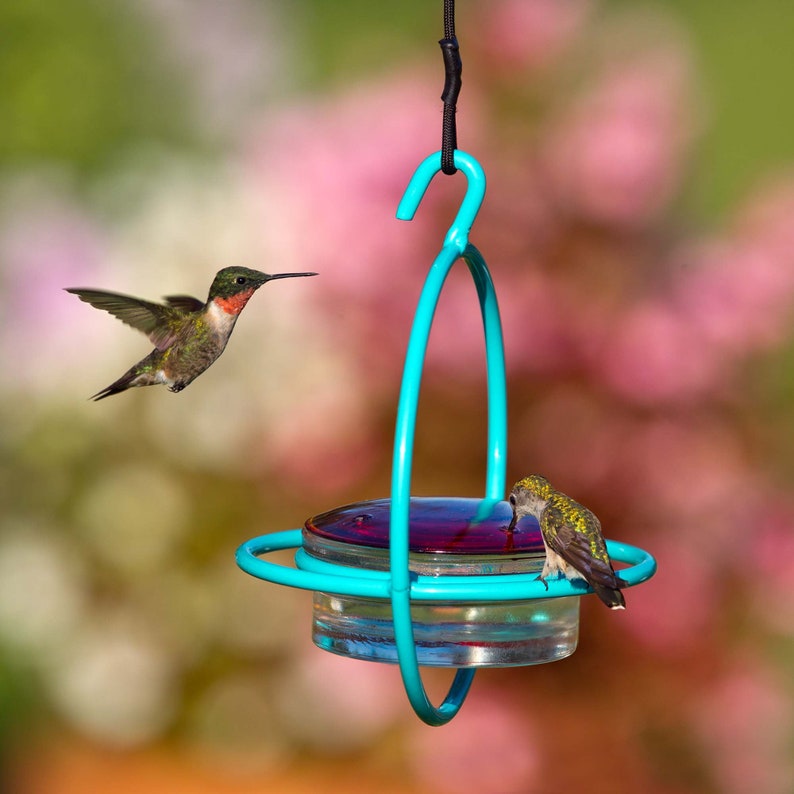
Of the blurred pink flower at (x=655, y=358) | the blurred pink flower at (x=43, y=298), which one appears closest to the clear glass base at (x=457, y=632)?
the blurred pink flower at (x=655, y=358)

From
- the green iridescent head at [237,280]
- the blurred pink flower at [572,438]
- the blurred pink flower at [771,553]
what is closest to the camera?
the green iridescent head at [237,280]

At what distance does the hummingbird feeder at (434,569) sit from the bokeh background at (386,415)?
5.90ft

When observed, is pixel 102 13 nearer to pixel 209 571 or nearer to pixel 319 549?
pixel 209 571

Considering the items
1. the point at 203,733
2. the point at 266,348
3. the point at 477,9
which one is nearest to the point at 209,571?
the point at 203,733

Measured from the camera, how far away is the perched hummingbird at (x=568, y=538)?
176 centimetres

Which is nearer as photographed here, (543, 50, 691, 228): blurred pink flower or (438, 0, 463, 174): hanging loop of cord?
(438, 0, 463, 174): hanging loop of cord

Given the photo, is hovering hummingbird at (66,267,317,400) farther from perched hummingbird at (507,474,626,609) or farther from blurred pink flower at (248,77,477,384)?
blurred pink flower at (248,77,477,384)

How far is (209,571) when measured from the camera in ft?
14.4

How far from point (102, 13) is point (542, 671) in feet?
10.6

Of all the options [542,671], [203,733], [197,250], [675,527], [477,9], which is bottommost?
[203,733]

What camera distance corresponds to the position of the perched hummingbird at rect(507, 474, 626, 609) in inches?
69.3

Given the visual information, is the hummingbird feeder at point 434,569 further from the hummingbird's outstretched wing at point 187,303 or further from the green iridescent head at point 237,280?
the hummingbird's outstretched wing at point 187,303

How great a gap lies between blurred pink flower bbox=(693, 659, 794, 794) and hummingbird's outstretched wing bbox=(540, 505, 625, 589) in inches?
94.4

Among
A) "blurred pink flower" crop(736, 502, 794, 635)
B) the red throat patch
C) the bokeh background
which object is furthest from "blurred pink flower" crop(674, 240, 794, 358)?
the red throat patch
